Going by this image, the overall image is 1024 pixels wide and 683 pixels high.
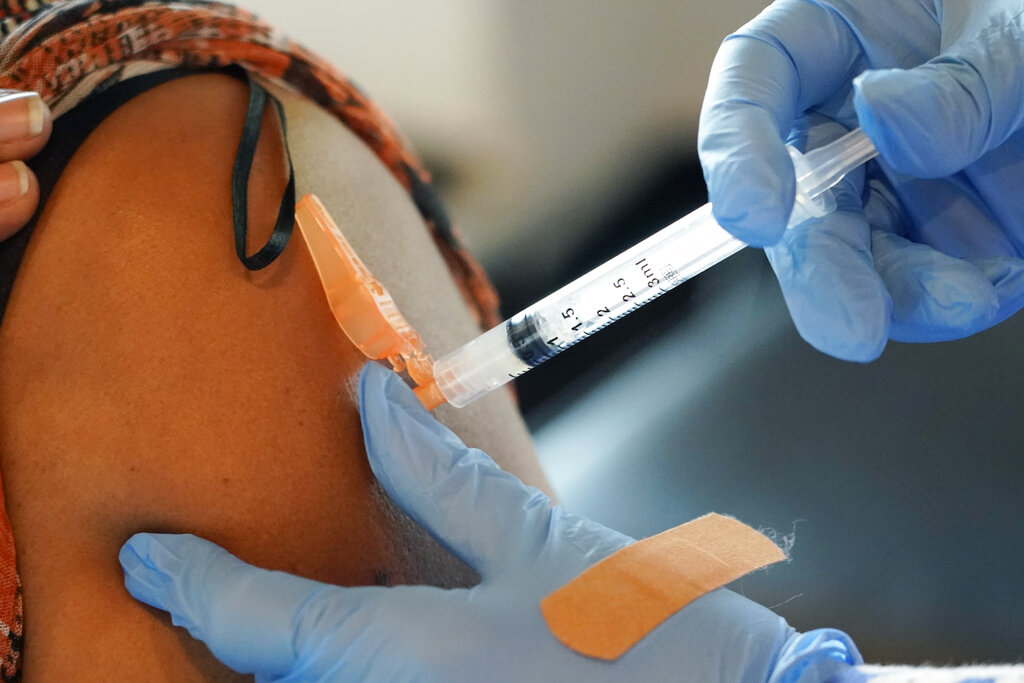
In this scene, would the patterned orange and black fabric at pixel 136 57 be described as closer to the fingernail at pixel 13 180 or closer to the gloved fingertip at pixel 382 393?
the fingernail at pixel 13 180

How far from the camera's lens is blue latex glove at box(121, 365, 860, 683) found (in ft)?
2.45

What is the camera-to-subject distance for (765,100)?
909 millimetres

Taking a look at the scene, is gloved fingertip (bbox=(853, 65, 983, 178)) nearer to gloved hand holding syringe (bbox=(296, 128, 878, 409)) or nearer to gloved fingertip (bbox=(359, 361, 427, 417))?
gloved hand holding syringe (bbox=(296, 128, 878, 409))

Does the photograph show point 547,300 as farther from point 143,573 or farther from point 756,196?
point 143,573

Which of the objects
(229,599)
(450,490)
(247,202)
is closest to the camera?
(229,599)

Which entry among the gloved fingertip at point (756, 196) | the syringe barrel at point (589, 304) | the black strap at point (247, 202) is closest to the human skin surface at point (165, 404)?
the black strap at point (247, 202)

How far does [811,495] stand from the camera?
1.48 metres

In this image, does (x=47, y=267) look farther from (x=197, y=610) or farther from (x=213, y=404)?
(x=197, y=610)

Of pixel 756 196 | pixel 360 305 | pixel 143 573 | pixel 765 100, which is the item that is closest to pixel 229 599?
pixel 143 573

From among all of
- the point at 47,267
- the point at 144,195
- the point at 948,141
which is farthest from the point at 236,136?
the point at 948,141

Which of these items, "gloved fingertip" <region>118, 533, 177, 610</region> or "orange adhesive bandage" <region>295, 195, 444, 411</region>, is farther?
"orange adhesive bandage" <region>295, 195, 444, 411</region>

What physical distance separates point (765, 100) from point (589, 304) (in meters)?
0.32

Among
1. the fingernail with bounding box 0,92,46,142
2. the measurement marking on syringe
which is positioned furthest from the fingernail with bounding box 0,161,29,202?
the measurement marking on syringe

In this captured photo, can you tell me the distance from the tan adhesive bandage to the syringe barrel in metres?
0.28
